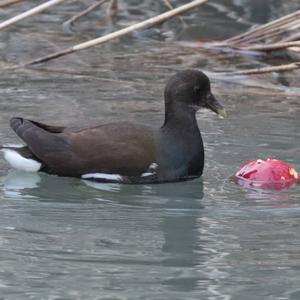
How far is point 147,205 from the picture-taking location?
7047 mm

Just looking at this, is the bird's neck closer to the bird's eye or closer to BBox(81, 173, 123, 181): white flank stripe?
the bird's eye

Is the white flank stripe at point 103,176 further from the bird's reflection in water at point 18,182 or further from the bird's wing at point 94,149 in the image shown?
the bird's reflection in water at point 18,182

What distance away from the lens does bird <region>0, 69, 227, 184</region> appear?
7492 millimetres

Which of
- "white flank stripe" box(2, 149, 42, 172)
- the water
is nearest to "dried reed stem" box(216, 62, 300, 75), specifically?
the water

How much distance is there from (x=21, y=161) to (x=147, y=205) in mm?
1054

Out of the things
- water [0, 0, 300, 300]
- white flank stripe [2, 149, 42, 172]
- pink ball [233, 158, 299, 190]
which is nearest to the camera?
water [0, 0, 300, 300]

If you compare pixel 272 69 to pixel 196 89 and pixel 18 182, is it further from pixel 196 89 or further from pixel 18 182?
pixel 18 182

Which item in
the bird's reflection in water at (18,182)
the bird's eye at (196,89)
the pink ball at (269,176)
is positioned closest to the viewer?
the bird's reflection in water at (18,182)

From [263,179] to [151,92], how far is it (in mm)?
2682

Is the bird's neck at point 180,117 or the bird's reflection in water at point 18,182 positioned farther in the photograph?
the bird's neck at point 180,117

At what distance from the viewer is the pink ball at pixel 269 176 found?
24.3 ft

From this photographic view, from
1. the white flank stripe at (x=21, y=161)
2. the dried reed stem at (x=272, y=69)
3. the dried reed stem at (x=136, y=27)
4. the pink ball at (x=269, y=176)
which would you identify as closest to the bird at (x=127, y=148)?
the white flank stripe at (x=21, y=161)

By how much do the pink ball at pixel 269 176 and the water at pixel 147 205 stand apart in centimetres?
11

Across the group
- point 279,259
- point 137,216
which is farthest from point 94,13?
point 279,259
